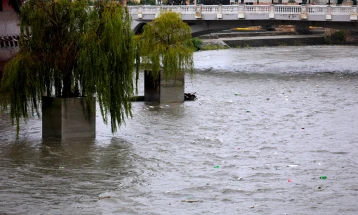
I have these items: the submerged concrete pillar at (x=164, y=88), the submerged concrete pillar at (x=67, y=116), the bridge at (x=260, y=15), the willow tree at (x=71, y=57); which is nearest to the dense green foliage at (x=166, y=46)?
the submerged concrete pillar at (x=164, y=88)

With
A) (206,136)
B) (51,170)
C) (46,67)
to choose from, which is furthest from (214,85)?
(51,170)

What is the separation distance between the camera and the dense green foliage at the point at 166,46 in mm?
30859

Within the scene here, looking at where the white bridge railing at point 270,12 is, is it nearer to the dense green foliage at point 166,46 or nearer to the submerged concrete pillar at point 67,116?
the dense green foliage at point 166,46

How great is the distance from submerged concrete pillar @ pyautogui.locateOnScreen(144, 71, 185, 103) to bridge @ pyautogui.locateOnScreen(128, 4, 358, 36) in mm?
14275

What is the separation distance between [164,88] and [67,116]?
9201 millimetres

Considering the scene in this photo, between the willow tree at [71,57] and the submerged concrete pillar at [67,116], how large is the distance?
349 millimetres

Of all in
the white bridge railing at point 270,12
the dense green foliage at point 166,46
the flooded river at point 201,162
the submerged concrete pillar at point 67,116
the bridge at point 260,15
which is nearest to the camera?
the flooded river at point 201,162

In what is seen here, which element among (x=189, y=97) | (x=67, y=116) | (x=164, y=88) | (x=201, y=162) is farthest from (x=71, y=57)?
(x=189, y=97)

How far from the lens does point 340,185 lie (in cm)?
1830

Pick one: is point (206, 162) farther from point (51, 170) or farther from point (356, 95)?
point (356, 95)

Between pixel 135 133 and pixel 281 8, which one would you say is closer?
pixel 135 133

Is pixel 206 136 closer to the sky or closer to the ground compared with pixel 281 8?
closer to the ground

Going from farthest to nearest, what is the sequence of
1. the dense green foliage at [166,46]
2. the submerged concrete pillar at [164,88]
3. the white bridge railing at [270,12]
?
the white bridge railing at [270,12]
the submerged concrete pillar at [164,88]
the dense green foliage at [166,46]

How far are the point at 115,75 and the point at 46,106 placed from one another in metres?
1.95
